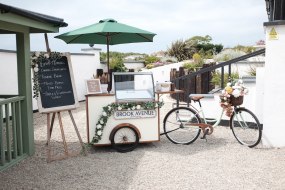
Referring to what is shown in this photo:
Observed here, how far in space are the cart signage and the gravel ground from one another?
53 centimetres

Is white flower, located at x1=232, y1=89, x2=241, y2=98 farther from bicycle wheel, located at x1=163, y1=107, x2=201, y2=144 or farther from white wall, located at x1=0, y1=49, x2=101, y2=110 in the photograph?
white wall, located at x1=0, y1=49, x2=101, y2=110

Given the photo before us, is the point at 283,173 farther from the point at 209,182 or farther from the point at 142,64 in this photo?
the point at 142,64

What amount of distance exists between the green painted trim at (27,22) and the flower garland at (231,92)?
283 centimetres

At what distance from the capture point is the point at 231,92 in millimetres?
5398

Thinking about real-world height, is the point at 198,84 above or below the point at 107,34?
below

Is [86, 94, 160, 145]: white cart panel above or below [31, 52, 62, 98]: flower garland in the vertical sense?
below

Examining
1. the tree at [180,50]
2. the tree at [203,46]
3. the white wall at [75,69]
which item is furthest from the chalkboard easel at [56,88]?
the tree at [180,50]

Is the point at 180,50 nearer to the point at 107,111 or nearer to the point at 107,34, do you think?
the point at 107,34

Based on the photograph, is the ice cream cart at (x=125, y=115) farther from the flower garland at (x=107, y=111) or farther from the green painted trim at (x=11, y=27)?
the green painted trim at (x=11, y=27)

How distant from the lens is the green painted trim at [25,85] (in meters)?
4.92

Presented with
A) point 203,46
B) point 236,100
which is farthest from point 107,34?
point 203,46

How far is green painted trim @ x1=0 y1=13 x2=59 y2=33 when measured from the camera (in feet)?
12.7

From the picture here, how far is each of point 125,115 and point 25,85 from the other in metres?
1.56

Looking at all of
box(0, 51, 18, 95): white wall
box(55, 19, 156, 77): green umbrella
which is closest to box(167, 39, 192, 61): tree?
box(0, 51, 18, 95): white wall
